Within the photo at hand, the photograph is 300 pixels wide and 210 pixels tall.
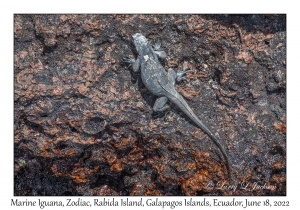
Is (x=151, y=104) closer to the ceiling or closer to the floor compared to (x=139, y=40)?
closer to the floor

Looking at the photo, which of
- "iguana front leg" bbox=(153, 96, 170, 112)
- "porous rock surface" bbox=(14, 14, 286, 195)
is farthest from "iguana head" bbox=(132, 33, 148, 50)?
"iguana front leg" bbox=(153, 96, 170, 112)

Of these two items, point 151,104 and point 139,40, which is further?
point 151,104

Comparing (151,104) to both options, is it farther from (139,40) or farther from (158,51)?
(139,40)

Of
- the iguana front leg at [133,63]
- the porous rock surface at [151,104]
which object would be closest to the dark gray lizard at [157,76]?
the iguana front leg at [133,63]

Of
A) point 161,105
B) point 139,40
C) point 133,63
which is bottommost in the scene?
point 161,105

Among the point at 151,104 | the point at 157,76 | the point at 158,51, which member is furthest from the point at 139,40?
the point at 151,104

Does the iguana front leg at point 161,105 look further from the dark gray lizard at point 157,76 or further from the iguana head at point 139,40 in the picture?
the iguana head at point 139,40

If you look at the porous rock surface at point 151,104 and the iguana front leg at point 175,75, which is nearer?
the porous rock surface at point 151,104

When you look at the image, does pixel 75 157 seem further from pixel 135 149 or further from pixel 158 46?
pixel 158 46

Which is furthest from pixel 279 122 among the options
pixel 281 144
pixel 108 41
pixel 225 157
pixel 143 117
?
pixel 108 41
